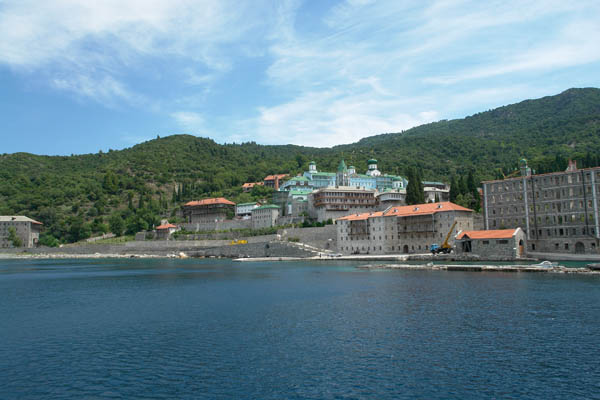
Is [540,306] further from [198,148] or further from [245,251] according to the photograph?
[198,148]

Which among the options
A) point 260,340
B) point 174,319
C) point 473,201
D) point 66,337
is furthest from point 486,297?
point 473,201

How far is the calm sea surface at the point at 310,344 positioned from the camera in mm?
14109

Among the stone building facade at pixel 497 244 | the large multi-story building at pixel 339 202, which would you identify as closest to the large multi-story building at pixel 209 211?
the large multi-story building at pixel 339 202

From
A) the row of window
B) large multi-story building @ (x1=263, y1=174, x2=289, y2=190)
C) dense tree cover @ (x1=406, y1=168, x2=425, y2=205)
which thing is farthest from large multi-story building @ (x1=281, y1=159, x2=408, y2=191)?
the row of window

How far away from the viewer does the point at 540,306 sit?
86.1ft

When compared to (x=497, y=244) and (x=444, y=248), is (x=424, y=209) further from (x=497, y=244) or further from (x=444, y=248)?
(x=497, y=244)

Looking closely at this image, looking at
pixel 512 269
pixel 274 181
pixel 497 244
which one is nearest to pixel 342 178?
pixel 274 181

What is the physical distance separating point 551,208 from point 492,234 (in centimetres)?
921

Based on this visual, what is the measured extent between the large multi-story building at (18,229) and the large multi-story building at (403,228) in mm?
83861

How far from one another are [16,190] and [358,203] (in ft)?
358

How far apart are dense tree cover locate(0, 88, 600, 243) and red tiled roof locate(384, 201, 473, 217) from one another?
38517mm

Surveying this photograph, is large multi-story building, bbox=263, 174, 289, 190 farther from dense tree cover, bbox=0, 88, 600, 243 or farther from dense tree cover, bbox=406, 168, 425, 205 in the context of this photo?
dense tree cover, bbox=406, 168, 425, 205

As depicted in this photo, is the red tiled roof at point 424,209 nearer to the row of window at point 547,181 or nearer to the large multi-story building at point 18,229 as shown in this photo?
the row of window at point 547,181

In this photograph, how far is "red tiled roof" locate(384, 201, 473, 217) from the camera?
6825cm
